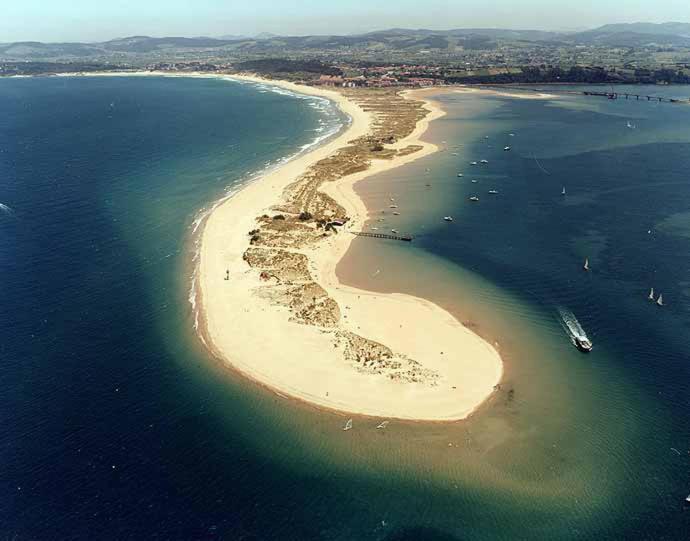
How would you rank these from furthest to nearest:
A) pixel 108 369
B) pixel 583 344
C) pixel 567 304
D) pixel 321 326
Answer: pixel 567 304 < pixel 321 326 < pixel 583 344 < pixel 108 369

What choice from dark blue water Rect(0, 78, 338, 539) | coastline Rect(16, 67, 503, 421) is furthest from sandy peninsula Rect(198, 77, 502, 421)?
dark blue water Rect(0, 78, 338, 539)

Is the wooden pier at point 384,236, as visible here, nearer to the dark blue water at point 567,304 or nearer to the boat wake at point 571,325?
the dark blue water at point 567,304

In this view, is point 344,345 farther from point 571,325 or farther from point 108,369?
point 571,325

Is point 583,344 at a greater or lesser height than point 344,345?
lesser

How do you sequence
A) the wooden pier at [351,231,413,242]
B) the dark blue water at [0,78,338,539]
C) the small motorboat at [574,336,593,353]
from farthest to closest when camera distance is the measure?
1. the wooden pier at [351,231,413,242]
2. the small motorboat at [574,336,593,353]
3. the dark blue water at [0,78,338,539]

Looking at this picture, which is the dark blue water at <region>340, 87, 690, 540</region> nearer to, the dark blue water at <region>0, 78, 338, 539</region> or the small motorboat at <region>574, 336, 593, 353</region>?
the small motorboat at <region>574, 336, 593, 353</region>

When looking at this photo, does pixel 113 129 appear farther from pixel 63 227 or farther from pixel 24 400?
pixel 24 400

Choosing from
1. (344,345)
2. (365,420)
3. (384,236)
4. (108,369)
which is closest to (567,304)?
(344,345)

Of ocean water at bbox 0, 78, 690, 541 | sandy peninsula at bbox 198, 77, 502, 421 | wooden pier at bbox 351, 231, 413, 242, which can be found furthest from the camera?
wooden pier at bbox 351, 231, 413, 242
